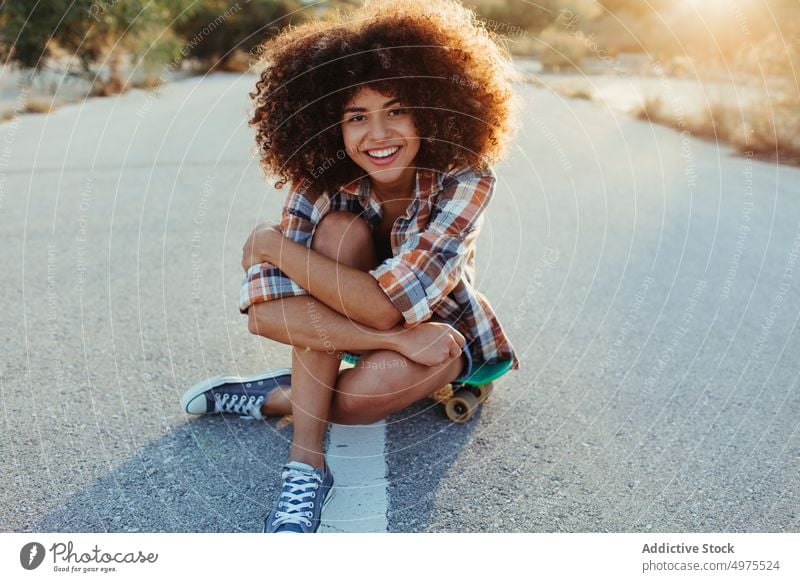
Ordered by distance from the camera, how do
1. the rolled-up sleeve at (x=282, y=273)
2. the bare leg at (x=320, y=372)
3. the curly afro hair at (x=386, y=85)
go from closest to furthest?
the bare leg at (x=320, y=372), the rolled-up sleeve at (x=282, y=273), the curly afro hair at (x=386, y=85)

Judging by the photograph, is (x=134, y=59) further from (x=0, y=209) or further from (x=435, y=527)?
(x=435, y=527)

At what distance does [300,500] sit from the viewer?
2219mm

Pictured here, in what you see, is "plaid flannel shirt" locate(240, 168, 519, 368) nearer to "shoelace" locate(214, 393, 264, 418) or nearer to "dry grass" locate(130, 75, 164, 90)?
"shoelace" locate(214, 393, 264, 418)

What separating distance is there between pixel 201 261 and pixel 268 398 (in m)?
2.07

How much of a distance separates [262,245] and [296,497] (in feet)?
2.51

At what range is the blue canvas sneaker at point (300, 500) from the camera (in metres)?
2.16

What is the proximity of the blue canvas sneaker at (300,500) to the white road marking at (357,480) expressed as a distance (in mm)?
46

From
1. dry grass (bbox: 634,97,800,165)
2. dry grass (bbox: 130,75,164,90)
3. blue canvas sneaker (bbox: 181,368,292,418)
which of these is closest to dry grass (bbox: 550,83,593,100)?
dry grass (bbox: 634,97,800,165)

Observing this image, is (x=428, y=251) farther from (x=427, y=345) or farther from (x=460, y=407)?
(x=460, y=407)

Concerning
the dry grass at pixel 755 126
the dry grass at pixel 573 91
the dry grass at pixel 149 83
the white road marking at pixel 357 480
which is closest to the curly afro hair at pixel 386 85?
the white road marking at pixel 357 480

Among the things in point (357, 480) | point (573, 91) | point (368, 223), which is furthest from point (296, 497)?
point (573, 91)

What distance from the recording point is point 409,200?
2.70 meters

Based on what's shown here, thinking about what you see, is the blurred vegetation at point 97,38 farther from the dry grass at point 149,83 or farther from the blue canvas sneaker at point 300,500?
the blue canvas sneaker at point 300,500
